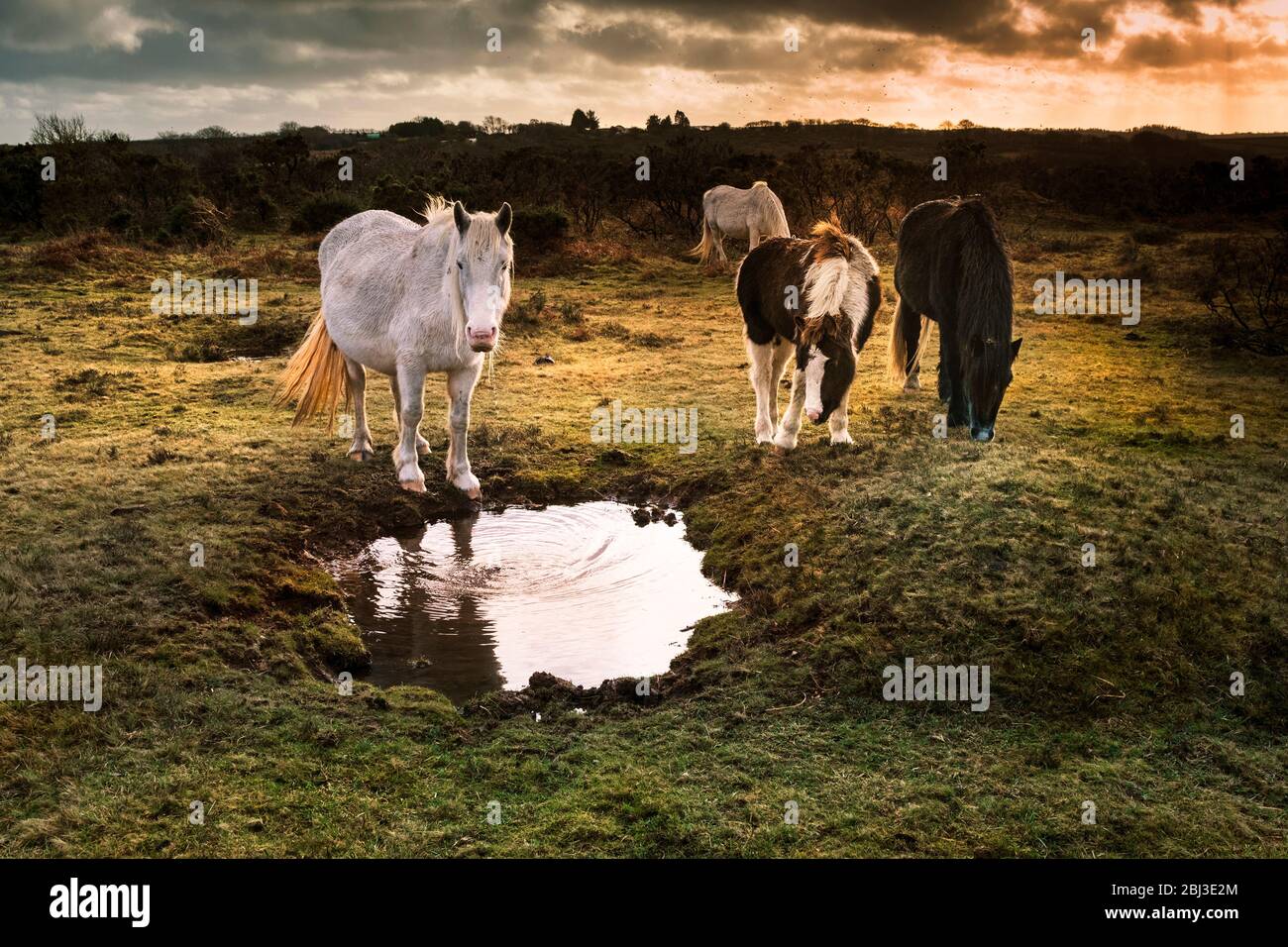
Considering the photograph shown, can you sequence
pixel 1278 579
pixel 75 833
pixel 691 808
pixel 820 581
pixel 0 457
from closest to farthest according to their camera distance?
pixel 75 833 → pixel 691 808 → pixel 1278 579 → pixel 820 581 → pixel 0 457

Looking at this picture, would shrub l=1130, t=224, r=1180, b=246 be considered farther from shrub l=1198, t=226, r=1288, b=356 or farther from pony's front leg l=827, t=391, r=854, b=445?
pony's front leg l=827, t=391, r=854, b=445

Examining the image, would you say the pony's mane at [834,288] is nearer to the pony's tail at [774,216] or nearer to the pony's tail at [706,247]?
Result: the pony's tail at [774,216]

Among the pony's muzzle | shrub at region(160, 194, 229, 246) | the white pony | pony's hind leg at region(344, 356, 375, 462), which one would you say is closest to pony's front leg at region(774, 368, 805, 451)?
the white pony

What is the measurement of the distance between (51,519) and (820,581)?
509cm

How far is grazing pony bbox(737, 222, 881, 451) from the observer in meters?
7.00

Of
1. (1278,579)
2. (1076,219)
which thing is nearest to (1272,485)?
(1278,579)

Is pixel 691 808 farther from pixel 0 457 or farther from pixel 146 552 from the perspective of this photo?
pixel 0 457

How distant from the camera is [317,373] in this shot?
8211mm

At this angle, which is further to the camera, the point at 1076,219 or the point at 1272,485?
the point at 1076,219

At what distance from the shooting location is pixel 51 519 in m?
6.43

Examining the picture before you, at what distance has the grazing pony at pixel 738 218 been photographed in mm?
18766

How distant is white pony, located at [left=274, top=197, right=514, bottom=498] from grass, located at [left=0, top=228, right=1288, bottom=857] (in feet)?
1.40

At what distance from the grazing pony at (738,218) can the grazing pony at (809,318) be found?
10.5m

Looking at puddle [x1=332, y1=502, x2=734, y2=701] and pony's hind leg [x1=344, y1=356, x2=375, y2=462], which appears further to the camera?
pony's hind leg [x1=344, y1=356, x2=375, y2=462]
